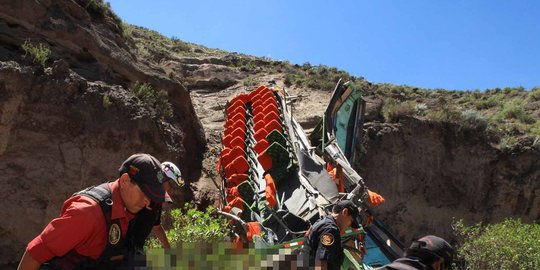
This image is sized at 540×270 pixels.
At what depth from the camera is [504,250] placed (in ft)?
33.4

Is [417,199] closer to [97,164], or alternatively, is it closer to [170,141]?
[170,141]

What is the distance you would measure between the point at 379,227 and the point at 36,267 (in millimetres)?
9572

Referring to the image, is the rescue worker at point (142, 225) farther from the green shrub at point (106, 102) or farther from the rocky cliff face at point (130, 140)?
the green shrub at point (106, 102)

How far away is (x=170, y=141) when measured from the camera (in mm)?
10547

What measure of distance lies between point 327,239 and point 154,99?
6795 mm

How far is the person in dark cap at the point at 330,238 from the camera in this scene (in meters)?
4.70

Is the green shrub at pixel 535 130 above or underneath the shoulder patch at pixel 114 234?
above

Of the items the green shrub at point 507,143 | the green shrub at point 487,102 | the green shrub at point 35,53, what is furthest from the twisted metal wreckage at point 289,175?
the green shrub at point 487,102

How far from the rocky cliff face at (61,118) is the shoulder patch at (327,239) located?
4.80 metres

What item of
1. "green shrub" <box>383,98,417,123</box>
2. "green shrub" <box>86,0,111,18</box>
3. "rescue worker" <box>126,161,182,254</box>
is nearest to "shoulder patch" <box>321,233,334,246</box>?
"rescue worker" <box>126,161,182,254</box>

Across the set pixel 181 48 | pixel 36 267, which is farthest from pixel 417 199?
pixel 181 48

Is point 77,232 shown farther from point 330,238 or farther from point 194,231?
point 194,231

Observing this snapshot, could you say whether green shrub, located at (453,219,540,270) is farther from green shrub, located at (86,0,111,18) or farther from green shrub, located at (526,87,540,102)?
green shrub, located at (526,87,540,102)

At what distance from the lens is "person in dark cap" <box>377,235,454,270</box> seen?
10.2ft
